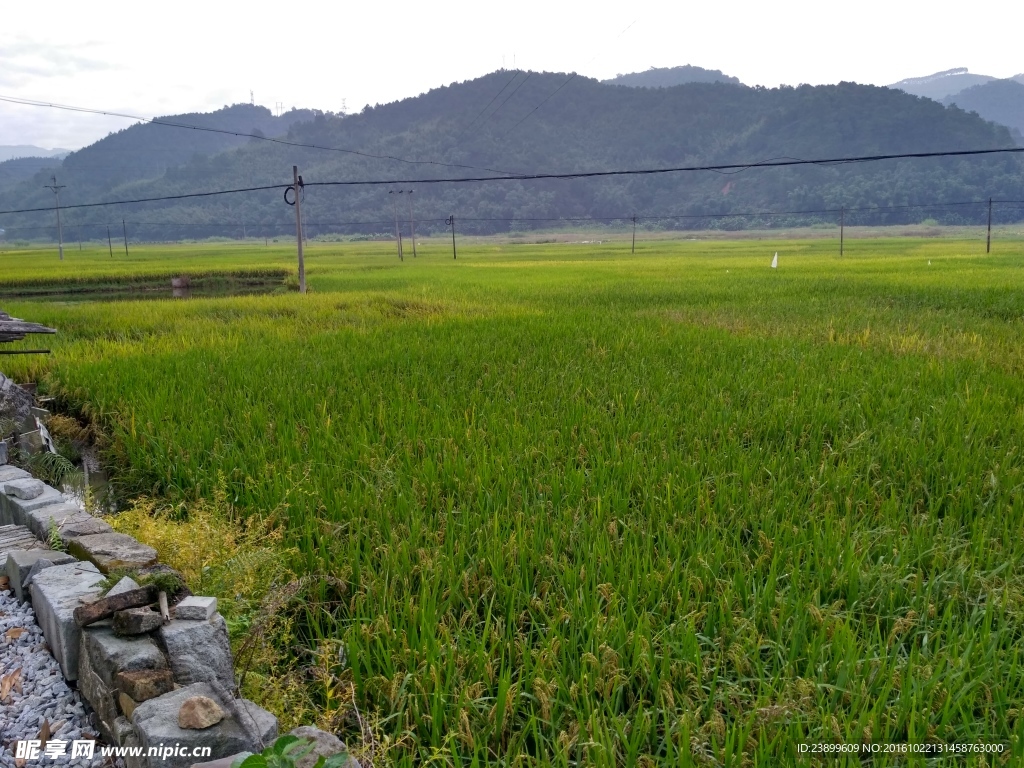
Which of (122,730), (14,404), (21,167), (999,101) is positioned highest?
(999,101)

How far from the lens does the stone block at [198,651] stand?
7.21 ft

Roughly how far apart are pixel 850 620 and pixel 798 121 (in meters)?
99.5

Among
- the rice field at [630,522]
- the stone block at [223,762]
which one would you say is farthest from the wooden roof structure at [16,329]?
the stone block at [223,762]

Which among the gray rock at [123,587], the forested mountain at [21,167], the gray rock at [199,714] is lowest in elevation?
the gray rock at [199,714]

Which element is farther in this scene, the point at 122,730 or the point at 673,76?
the point at 673,76

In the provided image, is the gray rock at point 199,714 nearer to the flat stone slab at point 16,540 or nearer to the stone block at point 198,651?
the stone block at point 198,651

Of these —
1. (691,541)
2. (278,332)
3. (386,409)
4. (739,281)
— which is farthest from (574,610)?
(739,281)

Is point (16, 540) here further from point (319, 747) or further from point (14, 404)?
point (14, 404)

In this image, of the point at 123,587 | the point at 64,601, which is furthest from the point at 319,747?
the point at 64,601

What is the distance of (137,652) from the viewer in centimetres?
218

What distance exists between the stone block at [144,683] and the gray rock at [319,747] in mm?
449

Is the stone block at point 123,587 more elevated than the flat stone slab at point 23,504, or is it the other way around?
the stone block at point 123,587

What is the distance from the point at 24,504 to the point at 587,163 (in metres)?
92.6

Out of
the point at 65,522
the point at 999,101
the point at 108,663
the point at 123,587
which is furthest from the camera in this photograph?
the point at 999,101
